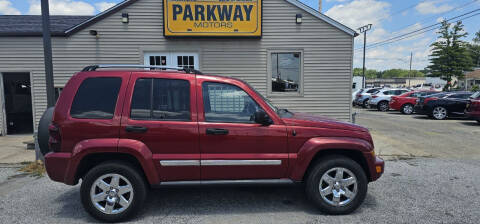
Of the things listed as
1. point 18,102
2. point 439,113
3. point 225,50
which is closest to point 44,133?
point 225,50

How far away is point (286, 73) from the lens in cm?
898

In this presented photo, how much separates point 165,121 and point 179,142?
11.8 inches

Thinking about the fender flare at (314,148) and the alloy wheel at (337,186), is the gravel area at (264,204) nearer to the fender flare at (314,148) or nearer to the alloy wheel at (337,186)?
the alloy wheel at (337,186)

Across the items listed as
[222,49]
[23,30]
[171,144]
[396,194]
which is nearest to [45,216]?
[171,144]

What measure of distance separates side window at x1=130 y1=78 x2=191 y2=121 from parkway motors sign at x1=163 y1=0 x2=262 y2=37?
17.7ft

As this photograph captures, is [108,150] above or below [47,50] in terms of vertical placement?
below

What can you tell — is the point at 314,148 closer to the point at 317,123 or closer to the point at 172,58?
the point at 317,123

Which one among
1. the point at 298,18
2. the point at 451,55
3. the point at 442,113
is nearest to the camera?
the point at 298,18

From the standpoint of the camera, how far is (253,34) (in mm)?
8516

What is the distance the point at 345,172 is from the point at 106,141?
2923 millimetres

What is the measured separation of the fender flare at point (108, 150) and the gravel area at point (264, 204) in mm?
698

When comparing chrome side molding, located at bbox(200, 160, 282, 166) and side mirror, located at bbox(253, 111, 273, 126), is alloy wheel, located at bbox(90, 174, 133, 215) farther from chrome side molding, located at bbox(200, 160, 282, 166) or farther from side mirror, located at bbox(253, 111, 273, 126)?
side mirror, located at bbox(253, 111, 273, 126)

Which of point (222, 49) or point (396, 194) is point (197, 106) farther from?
point (222, 49)

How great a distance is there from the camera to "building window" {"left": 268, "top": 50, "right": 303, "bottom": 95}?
8.92m
